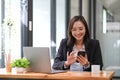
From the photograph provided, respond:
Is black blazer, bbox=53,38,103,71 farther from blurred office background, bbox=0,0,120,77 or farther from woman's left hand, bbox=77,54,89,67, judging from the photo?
blurred office background, bbox=0,0,120,77

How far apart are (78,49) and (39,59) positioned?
1.88ft

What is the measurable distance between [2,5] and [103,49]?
3.36 meters

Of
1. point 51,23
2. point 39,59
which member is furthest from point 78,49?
point 51,23

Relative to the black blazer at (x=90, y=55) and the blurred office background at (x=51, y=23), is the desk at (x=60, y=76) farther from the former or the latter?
the blurred office background at (x=51, y=23)

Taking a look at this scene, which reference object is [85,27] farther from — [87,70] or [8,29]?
[8,29]

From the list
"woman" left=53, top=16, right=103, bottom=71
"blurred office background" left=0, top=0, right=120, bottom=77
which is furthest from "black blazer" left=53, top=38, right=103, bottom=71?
"blurred office background" left=0, top=0, right=120, bottom=77

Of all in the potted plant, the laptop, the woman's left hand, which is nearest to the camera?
the laptop

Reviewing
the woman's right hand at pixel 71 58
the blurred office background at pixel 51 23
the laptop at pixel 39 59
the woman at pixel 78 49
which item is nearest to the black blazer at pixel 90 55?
the woman at pixel 78 49

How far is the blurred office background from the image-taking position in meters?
3.74

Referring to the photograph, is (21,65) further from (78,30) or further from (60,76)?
(78,30)

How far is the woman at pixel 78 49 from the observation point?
2.89m

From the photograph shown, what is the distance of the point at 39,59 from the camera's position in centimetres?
266

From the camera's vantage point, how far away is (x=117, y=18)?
247 inches

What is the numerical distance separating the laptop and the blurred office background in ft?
2.54
